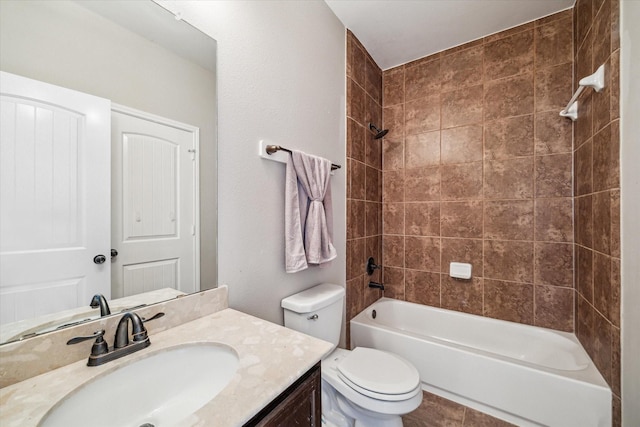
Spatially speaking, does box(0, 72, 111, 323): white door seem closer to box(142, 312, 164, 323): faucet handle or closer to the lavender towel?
box(142, 312, 164, 323): faucet handle

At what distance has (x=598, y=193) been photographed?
1328 millimetres

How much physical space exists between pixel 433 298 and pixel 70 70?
8.17 feet

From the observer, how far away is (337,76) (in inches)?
71.0

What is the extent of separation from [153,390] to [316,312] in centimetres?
77

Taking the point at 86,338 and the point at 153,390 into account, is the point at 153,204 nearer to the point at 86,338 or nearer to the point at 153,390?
the point at 86,338

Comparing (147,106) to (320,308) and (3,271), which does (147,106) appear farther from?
(320,308)

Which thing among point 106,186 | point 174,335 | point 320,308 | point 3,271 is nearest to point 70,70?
point 106,186

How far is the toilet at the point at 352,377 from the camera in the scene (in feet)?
3.80

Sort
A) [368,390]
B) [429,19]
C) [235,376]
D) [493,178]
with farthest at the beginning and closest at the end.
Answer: [493,178]
[429,19]
[368,390]
[235,376]

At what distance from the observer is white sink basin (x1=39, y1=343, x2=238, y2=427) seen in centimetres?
58

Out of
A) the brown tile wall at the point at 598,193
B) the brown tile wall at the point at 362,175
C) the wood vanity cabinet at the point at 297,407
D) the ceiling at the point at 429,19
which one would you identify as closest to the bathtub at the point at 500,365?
the brown tile wall at the point at 598,193

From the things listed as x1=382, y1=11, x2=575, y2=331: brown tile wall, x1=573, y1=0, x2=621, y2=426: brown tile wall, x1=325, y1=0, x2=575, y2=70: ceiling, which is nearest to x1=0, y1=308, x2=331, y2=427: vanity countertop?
x1=573, y1=0, x2=621, y2=426: brown tile wall

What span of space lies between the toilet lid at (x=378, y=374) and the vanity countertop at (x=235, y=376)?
0.63 m

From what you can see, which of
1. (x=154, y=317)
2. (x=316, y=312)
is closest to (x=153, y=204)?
(x=154, y=317)
